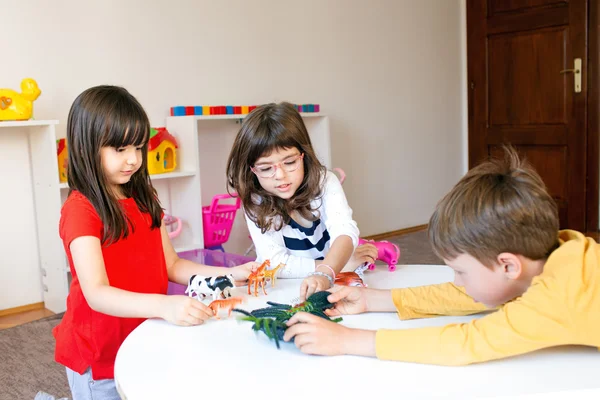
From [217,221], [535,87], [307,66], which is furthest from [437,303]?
[535,87]

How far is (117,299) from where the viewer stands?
43.4 inches

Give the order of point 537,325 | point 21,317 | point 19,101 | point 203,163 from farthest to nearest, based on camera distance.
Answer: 1. point 203,163
2. point 21,317
3. point 19,101
4. point 537,325

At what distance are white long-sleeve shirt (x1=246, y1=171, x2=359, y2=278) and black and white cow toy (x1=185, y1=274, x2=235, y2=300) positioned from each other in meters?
0.27

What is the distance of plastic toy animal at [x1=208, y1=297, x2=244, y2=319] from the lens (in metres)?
1.08

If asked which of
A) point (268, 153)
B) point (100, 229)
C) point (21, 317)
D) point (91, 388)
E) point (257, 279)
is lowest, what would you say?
point (21, 317)

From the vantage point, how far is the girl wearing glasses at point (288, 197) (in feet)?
4.85

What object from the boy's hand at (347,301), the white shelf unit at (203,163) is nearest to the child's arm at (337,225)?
the boy's hand at (347,301)

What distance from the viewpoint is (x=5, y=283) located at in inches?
115

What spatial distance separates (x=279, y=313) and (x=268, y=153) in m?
0.57

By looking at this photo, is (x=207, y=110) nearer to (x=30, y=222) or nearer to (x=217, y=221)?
(x=217, y=221)

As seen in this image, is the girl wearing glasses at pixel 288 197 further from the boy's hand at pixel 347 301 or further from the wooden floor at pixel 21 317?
the wooden floor at pixel 21 317

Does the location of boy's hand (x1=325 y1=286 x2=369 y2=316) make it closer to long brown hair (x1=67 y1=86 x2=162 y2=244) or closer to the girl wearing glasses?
the girl wearing glasses

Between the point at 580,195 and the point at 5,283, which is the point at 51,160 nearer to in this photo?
the point at 5,283

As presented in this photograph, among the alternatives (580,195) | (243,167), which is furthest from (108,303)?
(580,195)
